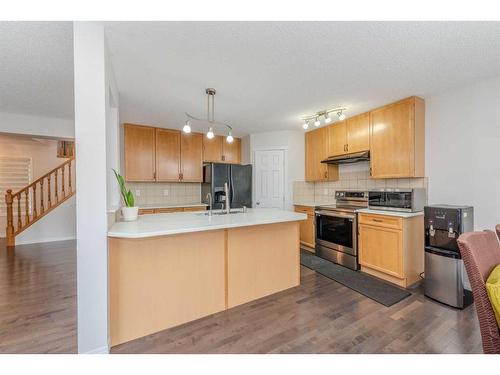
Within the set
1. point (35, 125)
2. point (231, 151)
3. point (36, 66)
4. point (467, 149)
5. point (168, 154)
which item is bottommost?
point (467, 149)

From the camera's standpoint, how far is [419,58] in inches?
75.4

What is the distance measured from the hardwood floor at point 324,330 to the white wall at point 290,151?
2.32 m

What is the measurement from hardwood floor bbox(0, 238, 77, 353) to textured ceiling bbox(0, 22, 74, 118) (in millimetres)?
2273

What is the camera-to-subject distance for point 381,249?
2777 millimetres

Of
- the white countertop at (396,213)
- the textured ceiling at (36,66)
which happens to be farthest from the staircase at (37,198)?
the white countertop at (396,213)

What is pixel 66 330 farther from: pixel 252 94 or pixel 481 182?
pixel 481 182

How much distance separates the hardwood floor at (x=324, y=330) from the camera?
1.62m

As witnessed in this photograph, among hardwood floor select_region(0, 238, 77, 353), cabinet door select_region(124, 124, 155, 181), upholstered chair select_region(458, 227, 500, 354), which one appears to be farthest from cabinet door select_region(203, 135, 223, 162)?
upholstered chair select_region(458, 227, 500, 354)

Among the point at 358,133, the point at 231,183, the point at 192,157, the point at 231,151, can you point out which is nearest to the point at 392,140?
the point at 358,133

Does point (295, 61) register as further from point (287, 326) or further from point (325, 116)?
point (287, 326)

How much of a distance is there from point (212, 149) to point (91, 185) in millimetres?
3317

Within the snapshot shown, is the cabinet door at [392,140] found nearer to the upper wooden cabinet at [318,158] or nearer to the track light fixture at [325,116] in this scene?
the track light fixture at [325,116]

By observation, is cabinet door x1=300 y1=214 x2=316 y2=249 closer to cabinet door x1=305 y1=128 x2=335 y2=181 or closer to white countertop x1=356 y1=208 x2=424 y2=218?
cabinet door x1=305 y1=128 x2=335 y2=181
